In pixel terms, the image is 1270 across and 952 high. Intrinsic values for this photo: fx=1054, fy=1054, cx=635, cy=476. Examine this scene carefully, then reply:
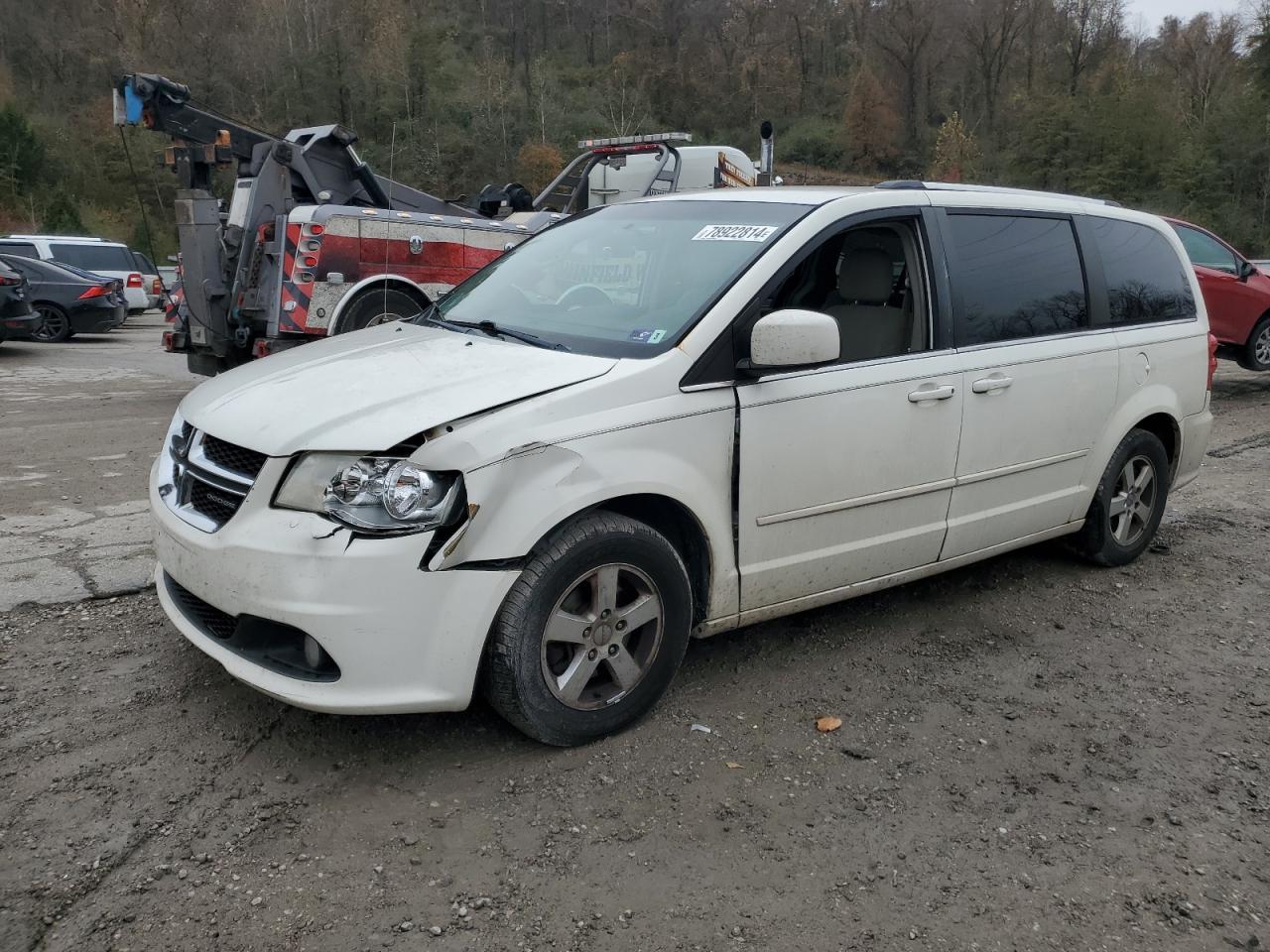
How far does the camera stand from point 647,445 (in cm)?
326

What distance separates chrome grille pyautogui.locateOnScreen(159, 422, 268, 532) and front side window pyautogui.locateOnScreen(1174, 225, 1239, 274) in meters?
10.8

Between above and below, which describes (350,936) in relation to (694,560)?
below

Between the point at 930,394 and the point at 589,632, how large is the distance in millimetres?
1668

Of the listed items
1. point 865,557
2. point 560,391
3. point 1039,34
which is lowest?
point 865,557

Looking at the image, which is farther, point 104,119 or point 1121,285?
point 104,119

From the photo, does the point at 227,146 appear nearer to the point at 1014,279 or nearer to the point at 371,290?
the point at 371,290

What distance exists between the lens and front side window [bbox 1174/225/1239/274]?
36.6 feet

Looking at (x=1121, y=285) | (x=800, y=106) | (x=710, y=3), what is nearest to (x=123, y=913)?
(x=1121, y=285)

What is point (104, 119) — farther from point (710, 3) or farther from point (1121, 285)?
point (1121, 285)

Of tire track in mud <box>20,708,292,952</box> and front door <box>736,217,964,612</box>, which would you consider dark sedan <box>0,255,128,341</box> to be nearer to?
tire track in mud <box>20,708,292,952</box>

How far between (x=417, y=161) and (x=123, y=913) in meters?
40.3

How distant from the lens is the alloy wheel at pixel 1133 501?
16.8 ft

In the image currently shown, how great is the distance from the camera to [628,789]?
122 inches

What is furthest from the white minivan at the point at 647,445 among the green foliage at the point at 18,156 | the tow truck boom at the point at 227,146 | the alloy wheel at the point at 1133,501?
the green foliage at the point at 18,156
